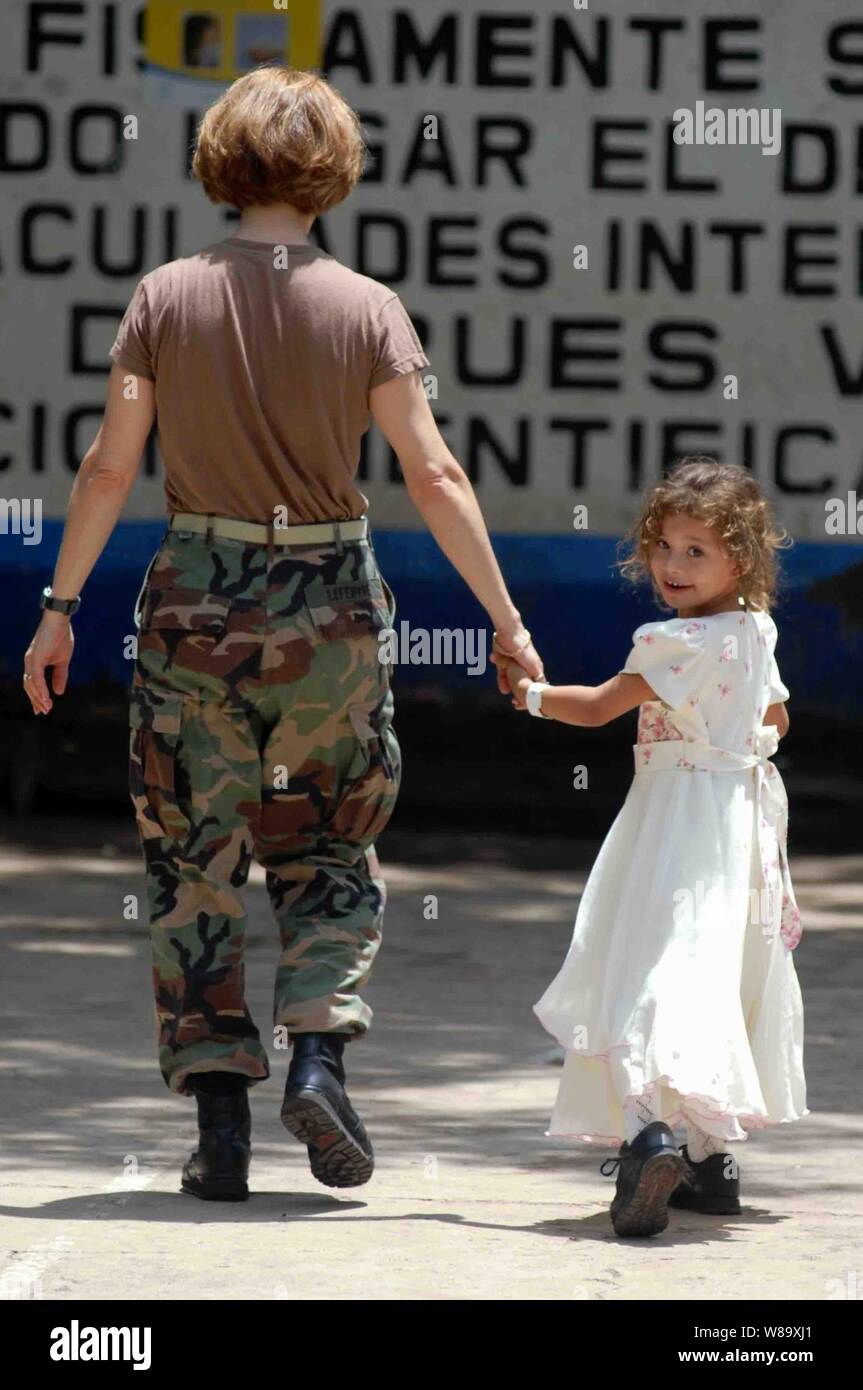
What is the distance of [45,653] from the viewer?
4.75 meters

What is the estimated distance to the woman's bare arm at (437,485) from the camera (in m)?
4.74

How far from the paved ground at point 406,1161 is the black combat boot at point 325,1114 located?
106mm

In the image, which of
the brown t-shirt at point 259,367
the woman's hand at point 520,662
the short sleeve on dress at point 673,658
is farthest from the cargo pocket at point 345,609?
the short sleeve on dress at point 673,658

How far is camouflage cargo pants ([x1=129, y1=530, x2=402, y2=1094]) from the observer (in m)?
4.69

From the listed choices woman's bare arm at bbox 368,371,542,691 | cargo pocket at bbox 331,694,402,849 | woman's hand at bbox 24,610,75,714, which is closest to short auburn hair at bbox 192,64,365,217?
woman's bare arm at bbox 368,371,542,691

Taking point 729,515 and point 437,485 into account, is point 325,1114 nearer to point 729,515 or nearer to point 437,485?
point 437,485

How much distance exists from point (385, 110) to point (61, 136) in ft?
4.47

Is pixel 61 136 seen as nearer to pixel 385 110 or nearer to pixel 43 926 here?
pixel 385 110

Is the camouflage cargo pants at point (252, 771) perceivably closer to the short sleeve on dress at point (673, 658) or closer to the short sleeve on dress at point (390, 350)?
the short sleeve on dress at point (390, 350)

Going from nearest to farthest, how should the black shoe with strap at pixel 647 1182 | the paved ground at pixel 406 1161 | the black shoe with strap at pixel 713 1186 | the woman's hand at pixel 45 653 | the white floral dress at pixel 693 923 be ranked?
the paved ground at pixel 406 1161, the black shoe with strap at pixel 647 1182, the white floral dress at pixel 693 923, the woman's hand at pixel 45 653, the black shoe with strap at pixel 713 1186

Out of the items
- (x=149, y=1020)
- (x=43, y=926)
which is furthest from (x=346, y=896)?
(x=43, y=926)

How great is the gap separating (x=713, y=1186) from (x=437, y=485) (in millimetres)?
1441

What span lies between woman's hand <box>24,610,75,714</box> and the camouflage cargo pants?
0.15 m

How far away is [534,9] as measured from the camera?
10.6m
